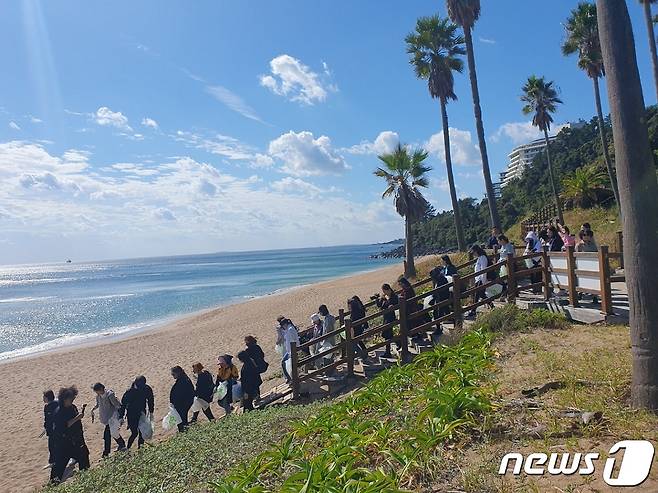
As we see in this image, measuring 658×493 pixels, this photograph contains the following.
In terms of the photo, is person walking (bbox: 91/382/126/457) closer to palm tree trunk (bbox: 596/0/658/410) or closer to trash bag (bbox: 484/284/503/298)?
trash bag (bbox: 484/284/503/298)

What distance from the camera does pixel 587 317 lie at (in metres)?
8.02

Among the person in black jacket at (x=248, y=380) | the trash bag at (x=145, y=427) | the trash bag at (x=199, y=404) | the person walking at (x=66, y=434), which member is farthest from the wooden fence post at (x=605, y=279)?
the person walking at (x=66, y=434)

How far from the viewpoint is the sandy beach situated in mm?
10688

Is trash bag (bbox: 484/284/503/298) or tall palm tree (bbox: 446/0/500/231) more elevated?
tall palm tree (bbox: 446/0/500/231)

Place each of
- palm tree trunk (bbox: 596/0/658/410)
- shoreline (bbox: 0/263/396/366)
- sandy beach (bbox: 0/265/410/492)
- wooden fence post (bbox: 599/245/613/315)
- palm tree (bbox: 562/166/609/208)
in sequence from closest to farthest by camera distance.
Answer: palm tree trunk (bbox: 596/0/658/410) → wooden fence post (bbox: 599/245/613/315) → sandy beach (bbox: 0/265/410/492) → shoreline (bbox: 0/263/396/366) → palm tree (bbox: 562/166/609/208)

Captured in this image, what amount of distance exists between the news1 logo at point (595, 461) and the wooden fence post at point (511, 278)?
5.90 metres

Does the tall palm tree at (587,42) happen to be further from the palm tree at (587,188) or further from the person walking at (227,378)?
the person walking at (227,378)

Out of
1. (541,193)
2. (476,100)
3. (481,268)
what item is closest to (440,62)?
(476,100)

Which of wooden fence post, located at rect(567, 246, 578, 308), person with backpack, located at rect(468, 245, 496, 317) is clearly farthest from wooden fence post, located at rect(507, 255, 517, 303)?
wooden fence post, located at rect(567, 246, 578, 308)

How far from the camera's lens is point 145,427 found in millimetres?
8688

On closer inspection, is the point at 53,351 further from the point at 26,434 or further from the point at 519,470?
the point at 519,470

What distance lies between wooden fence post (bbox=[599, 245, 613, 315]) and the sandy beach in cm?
816

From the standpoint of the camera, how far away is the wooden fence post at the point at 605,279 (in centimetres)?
759

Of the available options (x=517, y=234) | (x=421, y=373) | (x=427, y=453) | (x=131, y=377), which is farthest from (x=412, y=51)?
(x=427, y=453)
